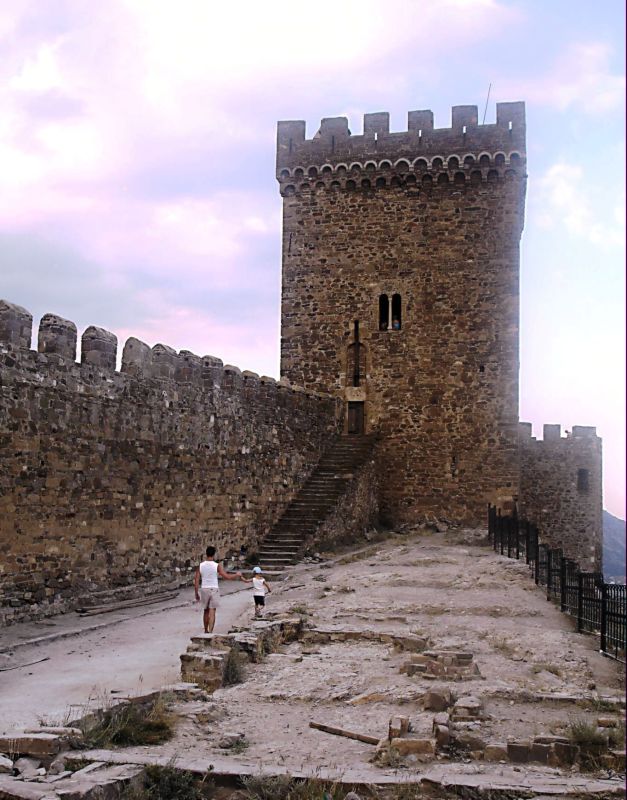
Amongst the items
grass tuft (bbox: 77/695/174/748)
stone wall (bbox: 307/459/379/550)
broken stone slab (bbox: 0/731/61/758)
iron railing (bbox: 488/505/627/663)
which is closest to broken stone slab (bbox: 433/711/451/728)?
grass tuft (bbox: 77/695/174/748)

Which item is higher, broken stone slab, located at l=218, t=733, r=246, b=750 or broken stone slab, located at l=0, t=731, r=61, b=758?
broken stone slab, located at l=0, t=731, r=61, b=758

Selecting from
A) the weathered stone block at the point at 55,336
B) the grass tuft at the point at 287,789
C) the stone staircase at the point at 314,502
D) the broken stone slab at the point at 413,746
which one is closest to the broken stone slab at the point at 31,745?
the grass tuft at the point at 287,789

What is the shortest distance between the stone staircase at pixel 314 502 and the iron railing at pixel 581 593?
4.25m

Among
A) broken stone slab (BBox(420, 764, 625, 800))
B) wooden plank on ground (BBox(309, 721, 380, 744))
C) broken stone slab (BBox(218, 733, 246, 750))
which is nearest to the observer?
broken stone slab (BBox(420, 764, 625, 800))

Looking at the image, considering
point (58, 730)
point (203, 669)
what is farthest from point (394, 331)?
point (58, 730)

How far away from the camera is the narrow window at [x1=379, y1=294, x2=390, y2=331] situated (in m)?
23.5

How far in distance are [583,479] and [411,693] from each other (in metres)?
23.8

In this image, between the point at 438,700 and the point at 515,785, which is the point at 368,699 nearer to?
the point at 438,700

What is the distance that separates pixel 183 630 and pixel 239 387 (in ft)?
24.7

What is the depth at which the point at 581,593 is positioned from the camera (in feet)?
34.3

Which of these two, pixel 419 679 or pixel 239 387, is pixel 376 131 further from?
pixel 419 679

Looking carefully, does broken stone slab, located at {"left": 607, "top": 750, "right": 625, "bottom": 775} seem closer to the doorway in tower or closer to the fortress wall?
the fortress wall

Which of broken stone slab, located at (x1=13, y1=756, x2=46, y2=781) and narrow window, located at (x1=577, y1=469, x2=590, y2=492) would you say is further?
narrow window, located at (x1=577, y1=469, x2=590, y2=492)

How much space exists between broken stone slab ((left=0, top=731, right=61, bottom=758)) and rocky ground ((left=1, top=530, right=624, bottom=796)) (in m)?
0.30
